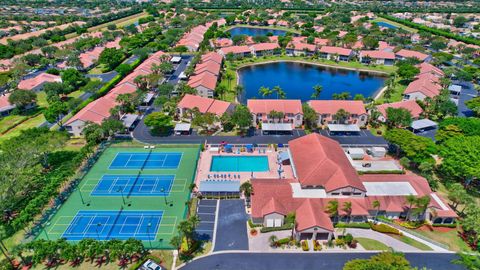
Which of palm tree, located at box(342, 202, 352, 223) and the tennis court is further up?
palm tree, located at box(342, 202, 352, 223)

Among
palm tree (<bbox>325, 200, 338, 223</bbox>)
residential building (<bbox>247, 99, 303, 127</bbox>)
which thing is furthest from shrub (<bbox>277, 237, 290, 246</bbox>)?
residential building (<bbox>247, 99, 303, 127</bbox>)

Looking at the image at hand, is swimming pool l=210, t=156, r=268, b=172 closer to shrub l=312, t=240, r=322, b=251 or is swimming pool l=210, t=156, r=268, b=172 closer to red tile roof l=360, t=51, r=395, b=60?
shrub l=312, t=240, r=322, b=251

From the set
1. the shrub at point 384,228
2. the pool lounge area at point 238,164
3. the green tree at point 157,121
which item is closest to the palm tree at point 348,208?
the shrub at point 384,228

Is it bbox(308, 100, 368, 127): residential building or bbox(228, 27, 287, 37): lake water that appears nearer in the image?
bbox(308, 100, 368, 127): residential building

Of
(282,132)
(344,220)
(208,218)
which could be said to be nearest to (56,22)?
(282,132)

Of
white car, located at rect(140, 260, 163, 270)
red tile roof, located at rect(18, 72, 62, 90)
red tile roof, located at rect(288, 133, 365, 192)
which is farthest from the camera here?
red tile roof, located at rect(18, 72, 62, 90)

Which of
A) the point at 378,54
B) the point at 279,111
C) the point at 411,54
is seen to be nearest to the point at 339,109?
the point at 279,111
